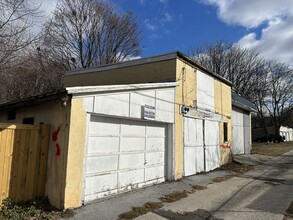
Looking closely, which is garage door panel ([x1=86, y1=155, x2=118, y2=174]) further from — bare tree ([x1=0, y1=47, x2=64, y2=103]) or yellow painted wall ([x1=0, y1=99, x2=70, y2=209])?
bare tree ([x1=0, y1=47, x2=64, y2=103])

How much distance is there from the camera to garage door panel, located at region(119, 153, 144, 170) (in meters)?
8.12

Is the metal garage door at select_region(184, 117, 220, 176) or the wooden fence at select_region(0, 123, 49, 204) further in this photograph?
the metal garage door at select_region(184, 117, 220, 176)

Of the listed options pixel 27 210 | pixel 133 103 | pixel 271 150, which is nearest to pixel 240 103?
pixel 271 150

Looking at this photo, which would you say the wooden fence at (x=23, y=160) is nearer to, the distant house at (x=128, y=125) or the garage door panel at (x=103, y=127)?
the distant house at (x=128, y=125)

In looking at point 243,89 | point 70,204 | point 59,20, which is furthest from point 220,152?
point 243,89

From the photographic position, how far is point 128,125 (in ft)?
27.7

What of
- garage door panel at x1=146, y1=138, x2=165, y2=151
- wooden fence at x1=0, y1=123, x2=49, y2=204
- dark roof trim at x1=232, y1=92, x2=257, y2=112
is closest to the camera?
wooden fence at x1=0, y1=123, x2=49, y2=204

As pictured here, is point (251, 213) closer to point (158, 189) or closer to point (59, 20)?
point (158, 189)

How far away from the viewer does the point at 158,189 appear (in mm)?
8828

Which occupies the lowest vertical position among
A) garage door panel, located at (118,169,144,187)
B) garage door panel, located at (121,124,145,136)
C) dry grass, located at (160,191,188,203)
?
dry grass, located at (160,191,188,203)

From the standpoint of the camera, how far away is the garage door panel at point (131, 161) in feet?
26.6

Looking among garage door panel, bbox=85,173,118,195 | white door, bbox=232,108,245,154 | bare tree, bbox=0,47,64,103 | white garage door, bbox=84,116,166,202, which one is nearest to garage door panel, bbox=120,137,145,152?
white garage door, bbox=84,116,166,202

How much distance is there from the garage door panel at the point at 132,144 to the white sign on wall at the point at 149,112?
2.54 feet

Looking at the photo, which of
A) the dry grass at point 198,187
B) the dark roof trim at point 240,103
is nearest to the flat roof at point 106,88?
the dry grass at point 198,187
